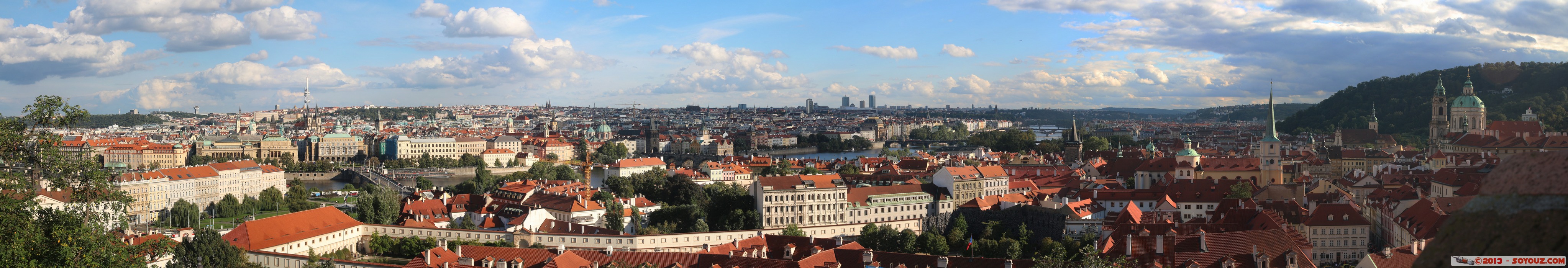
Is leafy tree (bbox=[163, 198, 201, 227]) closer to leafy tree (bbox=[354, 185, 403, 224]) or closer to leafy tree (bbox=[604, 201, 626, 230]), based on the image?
leafy tree (bbox=[354, 185, 403, 224])

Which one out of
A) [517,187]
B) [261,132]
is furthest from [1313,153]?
[261,132]

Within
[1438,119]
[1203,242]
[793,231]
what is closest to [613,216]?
[793,231]

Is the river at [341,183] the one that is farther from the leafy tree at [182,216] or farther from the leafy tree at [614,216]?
the leafy tree at [614,216]

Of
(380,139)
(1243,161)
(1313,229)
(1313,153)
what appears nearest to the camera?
(1313,229)

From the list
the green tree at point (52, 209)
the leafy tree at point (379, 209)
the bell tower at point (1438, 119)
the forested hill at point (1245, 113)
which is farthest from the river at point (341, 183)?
the forested hill at point (1245, 113)

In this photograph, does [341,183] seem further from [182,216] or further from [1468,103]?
[1468,103]

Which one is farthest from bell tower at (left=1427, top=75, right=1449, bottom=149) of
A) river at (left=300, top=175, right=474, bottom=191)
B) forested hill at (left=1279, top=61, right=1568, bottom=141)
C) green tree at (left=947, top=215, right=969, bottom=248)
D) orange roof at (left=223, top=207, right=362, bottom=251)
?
orange roof at (left=223, top=207, right=362, bottom=251)

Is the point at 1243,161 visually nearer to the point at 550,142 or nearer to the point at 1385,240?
the point at 1385,240

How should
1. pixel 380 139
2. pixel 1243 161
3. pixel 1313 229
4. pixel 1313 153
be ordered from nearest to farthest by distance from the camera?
pixel 1313 229, pixel 1243 161, pixel 1313 153, pixel 380 139
